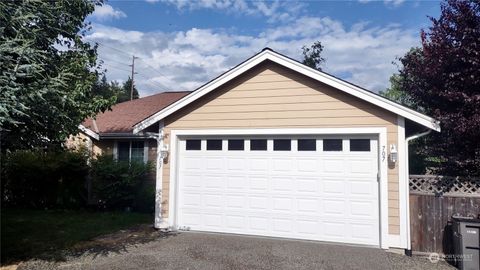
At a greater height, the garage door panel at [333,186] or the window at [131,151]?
the window at [131,151]

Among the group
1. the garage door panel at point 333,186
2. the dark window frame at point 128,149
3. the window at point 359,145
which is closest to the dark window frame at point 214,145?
the garage door panel at point 333,186

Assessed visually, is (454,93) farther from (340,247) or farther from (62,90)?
(62,90)

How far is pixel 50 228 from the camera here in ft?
31.2

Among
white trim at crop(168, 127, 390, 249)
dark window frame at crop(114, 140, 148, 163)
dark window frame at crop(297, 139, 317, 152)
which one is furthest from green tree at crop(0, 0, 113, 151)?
dark window frame at crop(114, 140, 148, 163)

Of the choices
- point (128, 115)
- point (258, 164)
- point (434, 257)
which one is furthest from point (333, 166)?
point (128, 115)

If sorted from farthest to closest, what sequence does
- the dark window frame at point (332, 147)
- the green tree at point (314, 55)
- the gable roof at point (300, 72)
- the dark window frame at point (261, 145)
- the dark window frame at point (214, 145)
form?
1. the green tree at point (314, 55)
2. the dark window frame at point (214, 145)
3. the dark window frame at point (261, 145)
4. the dark window frame at point (332, 147)
5. the gable roof at point (300, 72)

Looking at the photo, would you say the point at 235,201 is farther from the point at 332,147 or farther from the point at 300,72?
the point at 300,72

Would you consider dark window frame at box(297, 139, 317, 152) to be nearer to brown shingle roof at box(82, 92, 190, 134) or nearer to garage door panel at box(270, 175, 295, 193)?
garage door panel at box(270, 175, 295, 193)

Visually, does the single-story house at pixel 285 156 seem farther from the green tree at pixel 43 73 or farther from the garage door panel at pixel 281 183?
the green tree at pixel 43 73

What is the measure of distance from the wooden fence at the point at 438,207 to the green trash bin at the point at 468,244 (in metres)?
0.59

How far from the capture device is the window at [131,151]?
13211mm

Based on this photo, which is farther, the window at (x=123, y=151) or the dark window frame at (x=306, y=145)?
the window at (x=123, y=151)

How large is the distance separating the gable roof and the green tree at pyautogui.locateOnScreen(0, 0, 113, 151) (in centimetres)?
221

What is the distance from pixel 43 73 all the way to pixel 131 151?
7.43 meters
